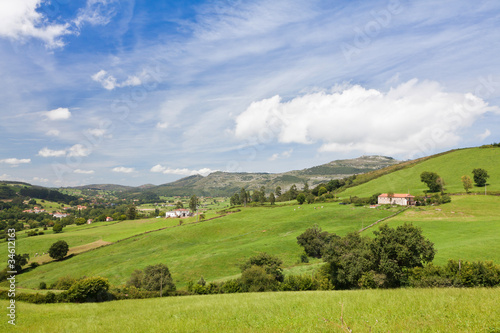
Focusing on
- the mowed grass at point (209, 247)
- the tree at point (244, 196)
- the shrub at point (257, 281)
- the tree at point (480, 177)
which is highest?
the tree at point (480, 177)

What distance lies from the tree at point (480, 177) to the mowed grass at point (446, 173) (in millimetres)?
2901

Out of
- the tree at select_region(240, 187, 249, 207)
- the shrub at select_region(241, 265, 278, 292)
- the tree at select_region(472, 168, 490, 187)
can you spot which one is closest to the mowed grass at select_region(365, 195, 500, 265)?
the tree at select_region(472, 168, 490, 187)

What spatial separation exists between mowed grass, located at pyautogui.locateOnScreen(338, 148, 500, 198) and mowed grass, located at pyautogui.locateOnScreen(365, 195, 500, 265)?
23.7 m

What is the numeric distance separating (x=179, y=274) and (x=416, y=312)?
5736cm

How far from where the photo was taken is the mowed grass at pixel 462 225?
1785 inches

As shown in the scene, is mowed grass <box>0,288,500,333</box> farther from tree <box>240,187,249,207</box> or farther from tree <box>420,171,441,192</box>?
tree <box>240,187,249,207</box>

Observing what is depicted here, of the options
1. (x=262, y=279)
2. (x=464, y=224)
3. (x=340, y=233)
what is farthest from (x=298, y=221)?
(x=262, y=279)

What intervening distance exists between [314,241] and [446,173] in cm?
11292

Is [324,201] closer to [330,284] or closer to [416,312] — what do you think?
[330,284]

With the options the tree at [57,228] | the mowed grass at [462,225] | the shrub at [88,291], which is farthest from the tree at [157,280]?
the tree at [57,228]

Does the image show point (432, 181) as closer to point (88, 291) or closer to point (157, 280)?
point (157, 280)

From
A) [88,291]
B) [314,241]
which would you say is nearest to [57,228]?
[88,291]

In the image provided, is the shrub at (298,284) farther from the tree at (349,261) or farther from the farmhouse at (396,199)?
the farmhouse at (396,199)

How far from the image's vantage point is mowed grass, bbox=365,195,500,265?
45344 millimetres
